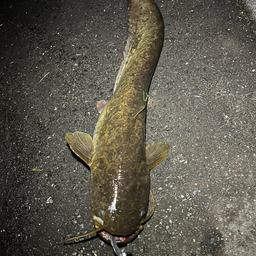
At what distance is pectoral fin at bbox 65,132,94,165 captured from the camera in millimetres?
2332

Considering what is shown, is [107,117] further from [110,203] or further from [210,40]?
[210,40]

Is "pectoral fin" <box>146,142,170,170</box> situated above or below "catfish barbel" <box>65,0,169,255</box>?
below

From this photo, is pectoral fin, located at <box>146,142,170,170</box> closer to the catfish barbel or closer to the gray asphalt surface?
the catfish barbel

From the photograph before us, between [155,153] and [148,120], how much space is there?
58cm

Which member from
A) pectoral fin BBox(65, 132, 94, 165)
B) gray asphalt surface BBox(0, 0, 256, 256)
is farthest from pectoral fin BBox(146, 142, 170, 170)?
pectoral fin BBox(65, 132, 94, 165)

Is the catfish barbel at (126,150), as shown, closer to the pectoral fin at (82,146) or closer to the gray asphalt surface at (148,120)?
the pectoral fin at (82,146)

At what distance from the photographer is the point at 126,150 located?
2113mm

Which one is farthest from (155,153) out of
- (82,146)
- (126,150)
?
(82,146)

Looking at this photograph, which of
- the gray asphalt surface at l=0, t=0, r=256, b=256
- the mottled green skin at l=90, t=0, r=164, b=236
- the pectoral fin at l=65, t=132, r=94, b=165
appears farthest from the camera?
the gray asphalt surface at l=0, t=0, r=256, b=256

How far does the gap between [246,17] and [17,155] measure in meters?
3.56

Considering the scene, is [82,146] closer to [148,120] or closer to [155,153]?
[155,153]

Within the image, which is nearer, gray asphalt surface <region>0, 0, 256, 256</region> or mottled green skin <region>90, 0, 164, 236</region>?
mottled green skin <region>90, 0, 164, 236</region>

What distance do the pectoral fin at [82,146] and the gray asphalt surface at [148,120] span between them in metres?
0.40

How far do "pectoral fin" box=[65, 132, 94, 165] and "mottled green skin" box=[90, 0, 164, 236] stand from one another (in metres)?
0.07
